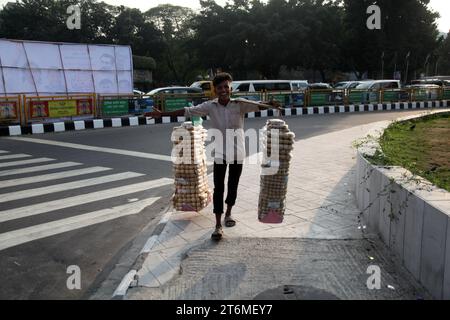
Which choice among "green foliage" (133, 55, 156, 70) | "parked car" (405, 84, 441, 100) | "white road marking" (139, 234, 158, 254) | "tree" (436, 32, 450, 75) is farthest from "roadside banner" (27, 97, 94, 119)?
"tree" (436, 32, 450, 75)

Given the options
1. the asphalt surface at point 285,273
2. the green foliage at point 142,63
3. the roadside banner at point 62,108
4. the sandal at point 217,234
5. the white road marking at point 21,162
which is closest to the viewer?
the asphalt surface at point 285,273

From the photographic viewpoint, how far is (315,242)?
442 cm

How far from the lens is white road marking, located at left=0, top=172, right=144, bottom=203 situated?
645 centimetres

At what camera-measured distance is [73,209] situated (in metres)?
5.82

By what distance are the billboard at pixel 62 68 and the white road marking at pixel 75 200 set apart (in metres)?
11.4

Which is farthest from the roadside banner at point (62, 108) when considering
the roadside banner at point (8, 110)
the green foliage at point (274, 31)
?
the green foliage at point (274, 31)

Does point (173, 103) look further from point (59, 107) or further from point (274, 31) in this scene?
point (274, 31)

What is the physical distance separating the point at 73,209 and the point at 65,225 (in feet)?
2.15

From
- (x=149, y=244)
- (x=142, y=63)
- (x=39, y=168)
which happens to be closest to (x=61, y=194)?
(x=39, y=168)

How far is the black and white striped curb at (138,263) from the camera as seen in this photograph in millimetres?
3456

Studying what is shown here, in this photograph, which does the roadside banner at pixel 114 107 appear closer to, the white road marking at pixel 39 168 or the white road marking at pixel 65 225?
the white road marking at pixel 39 168

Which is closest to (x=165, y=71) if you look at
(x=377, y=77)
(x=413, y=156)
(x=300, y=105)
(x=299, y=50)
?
(x=299, y=50)

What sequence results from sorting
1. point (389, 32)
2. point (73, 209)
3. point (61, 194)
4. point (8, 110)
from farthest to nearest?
point (389, 32)
point (8, 110)
point (61, 194)
point (73, 209)

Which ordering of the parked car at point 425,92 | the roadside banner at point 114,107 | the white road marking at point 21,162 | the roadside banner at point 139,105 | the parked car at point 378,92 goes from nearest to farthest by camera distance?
the white road marking at point 21,162 < the roadside banner at point 114,107 < the roadside banner at point 139,105 < the parked car at point 378,92 < the parked car at point 425,92
